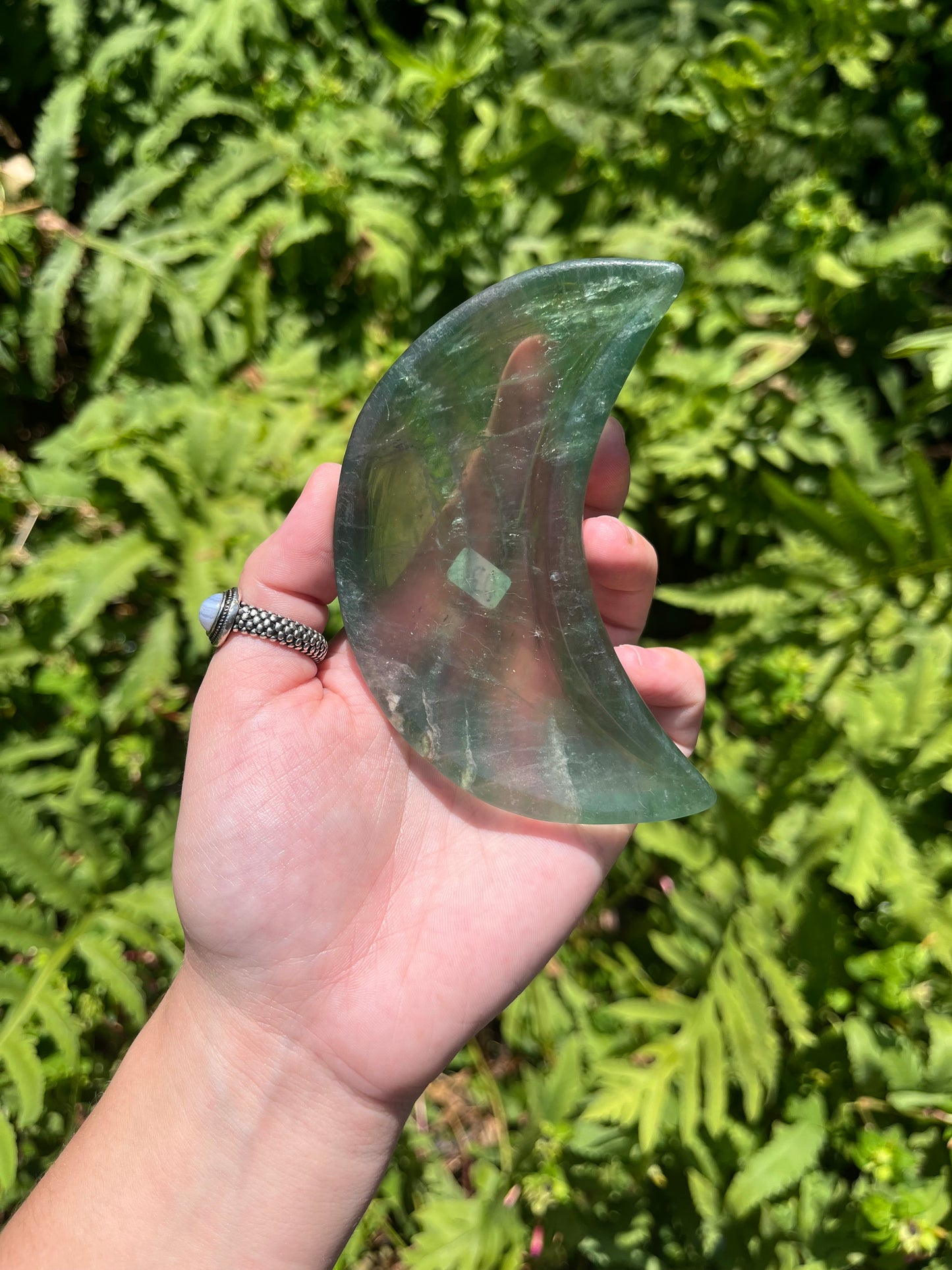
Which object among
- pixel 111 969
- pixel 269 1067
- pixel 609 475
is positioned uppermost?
pixel 609 475

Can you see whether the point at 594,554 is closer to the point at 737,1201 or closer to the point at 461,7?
the point at 737,1201

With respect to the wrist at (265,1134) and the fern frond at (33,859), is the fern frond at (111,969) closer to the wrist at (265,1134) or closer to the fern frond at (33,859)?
the fern frond at (33,859)

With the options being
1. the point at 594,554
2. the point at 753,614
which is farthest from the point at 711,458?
the point at 594,554

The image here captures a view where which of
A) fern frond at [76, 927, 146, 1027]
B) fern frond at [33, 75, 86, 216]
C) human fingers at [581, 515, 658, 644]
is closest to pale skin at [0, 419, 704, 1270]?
Result: fern frond at [76, 927, 146, 1027]

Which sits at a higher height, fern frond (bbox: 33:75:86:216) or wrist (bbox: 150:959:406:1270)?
fern frond (bbox: 33:75:86:216)

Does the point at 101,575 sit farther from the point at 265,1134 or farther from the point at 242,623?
the point at 265,1134

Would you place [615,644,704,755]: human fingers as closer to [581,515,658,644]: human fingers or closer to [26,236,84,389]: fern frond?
[581,515,658,644]: human fingers

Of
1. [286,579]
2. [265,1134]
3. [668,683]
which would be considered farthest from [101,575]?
[668,683]
